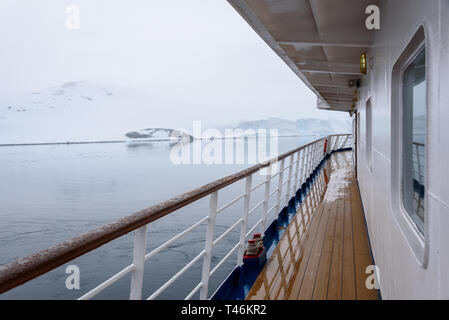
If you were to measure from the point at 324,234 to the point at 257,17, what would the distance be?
1.67m

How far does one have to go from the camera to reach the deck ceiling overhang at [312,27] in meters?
1.98

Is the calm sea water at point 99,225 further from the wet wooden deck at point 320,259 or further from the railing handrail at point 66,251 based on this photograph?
the railing handrail at point 66,251

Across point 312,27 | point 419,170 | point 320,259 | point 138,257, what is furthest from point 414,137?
point 312,27

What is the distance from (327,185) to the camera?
17.0ft

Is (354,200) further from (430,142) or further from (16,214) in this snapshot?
(16,214)

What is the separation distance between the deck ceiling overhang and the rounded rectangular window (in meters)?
0.90

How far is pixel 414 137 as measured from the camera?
116cm

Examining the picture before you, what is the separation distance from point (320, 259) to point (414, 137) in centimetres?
123

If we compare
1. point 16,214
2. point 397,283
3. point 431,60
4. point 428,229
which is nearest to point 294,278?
point 397,283

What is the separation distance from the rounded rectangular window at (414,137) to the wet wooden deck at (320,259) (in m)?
0.72

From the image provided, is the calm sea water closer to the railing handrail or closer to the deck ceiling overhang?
the deck ceiling overhang

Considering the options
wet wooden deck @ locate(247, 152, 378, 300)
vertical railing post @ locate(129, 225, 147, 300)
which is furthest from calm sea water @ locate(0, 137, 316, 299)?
vertical railing post @ locate(129, 225, 147, 300)

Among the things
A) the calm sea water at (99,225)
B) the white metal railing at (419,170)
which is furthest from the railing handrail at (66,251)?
the calm sea water at (99,225)
